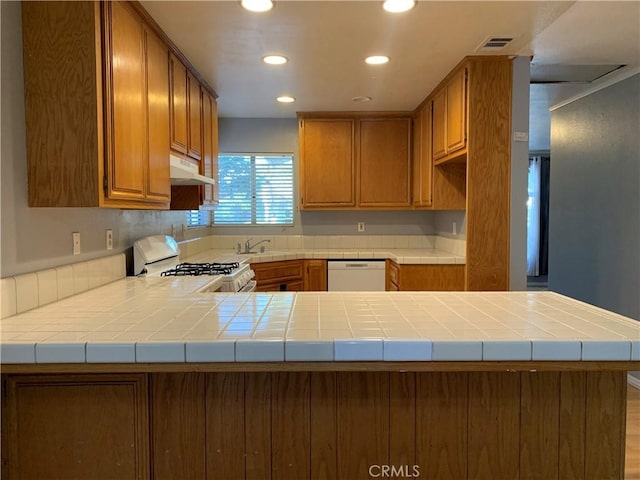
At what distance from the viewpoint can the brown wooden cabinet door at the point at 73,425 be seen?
1287mm

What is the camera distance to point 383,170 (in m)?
4.32

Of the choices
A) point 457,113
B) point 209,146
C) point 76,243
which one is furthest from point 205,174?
point 457,113

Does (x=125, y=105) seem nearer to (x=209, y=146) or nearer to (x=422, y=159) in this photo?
(x=209, y=146)

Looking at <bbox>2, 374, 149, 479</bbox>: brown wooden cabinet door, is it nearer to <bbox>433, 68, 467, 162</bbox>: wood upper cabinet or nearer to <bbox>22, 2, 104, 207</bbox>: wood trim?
<bbox>22, 2, 104, 207</bbox>: wood trim

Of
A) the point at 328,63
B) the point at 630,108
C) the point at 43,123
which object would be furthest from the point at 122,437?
the point at 630,108

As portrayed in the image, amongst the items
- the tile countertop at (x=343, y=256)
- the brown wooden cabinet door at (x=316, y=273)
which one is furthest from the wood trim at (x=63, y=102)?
the brown wooden cabinet door at (x=316, y=273)

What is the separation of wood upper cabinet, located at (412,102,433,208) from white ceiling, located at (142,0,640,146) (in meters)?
0.48

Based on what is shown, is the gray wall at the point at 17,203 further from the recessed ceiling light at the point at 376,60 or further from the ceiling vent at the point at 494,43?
the ceiling vent at the point at 494,43

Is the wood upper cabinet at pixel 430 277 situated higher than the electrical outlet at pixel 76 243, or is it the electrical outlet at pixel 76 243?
the electrical outlet at pixel 76 243

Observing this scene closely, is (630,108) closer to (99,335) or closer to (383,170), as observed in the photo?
(383,170)

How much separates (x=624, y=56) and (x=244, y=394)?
3.18 m

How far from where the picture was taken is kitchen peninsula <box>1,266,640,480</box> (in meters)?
1.24

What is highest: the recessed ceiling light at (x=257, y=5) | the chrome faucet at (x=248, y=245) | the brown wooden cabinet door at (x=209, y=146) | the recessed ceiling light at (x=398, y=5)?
the recessed ceiling light at (x=257, y=5)

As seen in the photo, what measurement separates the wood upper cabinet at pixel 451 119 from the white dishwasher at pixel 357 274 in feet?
3.73
